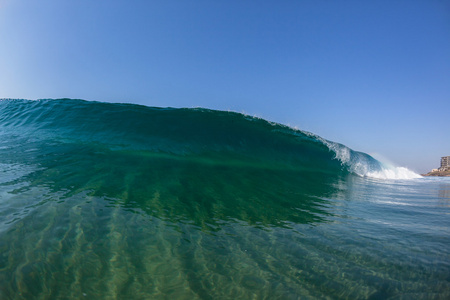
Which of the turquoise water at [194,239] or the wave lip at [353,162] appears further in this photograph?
the wave lip at [353,162]

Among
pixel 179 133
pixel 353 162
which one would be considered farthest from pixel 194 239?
pixel 353 162

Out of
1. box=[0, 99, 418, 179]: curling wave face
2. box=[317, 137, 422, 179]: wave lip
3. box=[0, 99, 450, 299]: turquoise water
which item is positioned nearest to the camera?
box=[0, 99, 450, 299]: turquoise water

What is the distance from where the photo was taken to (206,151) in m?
8.41

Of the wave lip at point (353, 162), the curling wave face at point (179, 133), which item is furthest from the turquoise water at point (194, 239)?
the wave lip at point (353, 162)

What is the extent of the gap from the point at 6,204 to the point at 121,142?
5816 mm

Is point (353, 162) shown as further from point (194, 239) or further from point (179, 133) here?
point (194, 239)

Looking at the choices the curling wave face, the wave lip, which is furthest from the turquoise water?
the wave lip

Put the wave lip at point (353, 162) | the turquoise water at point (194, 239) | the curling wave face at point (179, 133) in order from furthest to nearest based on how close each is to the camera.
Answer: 1. the wave lip at point (353, 162)
2. the curling wave face at point (179, 133)
3. the turquoise water at point (194, 239)

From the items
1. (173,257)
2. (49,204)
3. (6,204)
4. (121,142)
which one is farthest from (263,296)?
(121,142)

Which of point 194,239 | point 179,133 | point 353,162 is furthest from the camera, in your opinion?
point 353,162

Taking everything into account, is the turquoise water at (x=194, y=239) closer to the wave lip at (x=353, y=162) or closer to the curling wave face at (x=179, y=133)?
the curling wave face at (x=179, y=133)

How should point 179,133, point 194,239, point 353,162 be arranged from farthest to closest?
point 353,162
point 179,133
point 194,239

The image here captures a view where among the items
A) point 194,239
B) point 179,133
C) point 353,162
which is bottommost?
point 194,239

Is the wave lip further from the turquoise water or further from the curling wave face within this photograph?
the turquoise water
